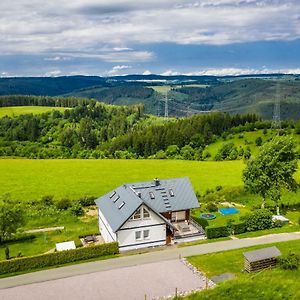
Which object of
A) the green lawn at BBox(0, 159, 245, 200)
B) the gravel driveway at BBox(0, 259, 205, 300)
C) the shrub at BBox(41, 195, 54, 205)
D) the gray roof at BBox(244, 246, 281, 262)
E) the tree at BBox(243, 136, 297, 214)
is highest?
the tree at BBox(243, 136, 297, 214)

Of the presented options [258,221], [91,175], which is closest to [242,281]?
[258,221]

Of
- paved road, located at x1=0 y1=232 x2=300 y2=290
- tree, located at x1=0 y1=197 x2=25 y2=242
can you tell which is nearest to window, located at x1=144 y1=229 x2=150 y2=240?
paved road, located at x1=0 y1=232 x2=300 y2=290

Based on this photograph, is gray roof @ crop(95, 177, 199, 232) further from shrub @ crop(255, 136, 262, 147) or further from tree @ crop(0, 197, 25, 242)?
shrub @ crop(255, 136, 262, 147)

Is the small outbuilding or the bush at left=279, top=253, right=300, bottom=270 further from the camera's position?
the small outbuilding

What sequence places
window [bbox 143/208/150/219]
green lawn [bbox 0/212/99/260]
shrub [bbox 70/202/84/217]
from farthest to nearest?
shrub [bbox 70/202/84/217]
green lawn [bbox 0/212/99/260]
window [bbox 143/208/150/219]

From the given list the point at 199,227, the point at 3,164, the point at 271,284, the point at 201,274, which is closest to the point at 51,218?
the point at 199,227

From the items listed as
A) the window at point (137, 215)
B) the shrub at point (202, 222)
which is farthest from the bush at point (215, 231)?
the window at point (137, 215)

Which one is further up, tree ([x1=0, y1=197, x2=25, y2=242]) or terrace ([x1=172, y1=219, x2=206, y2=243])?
tree ([x1=0, y1=197, x2=25, y2=242])
